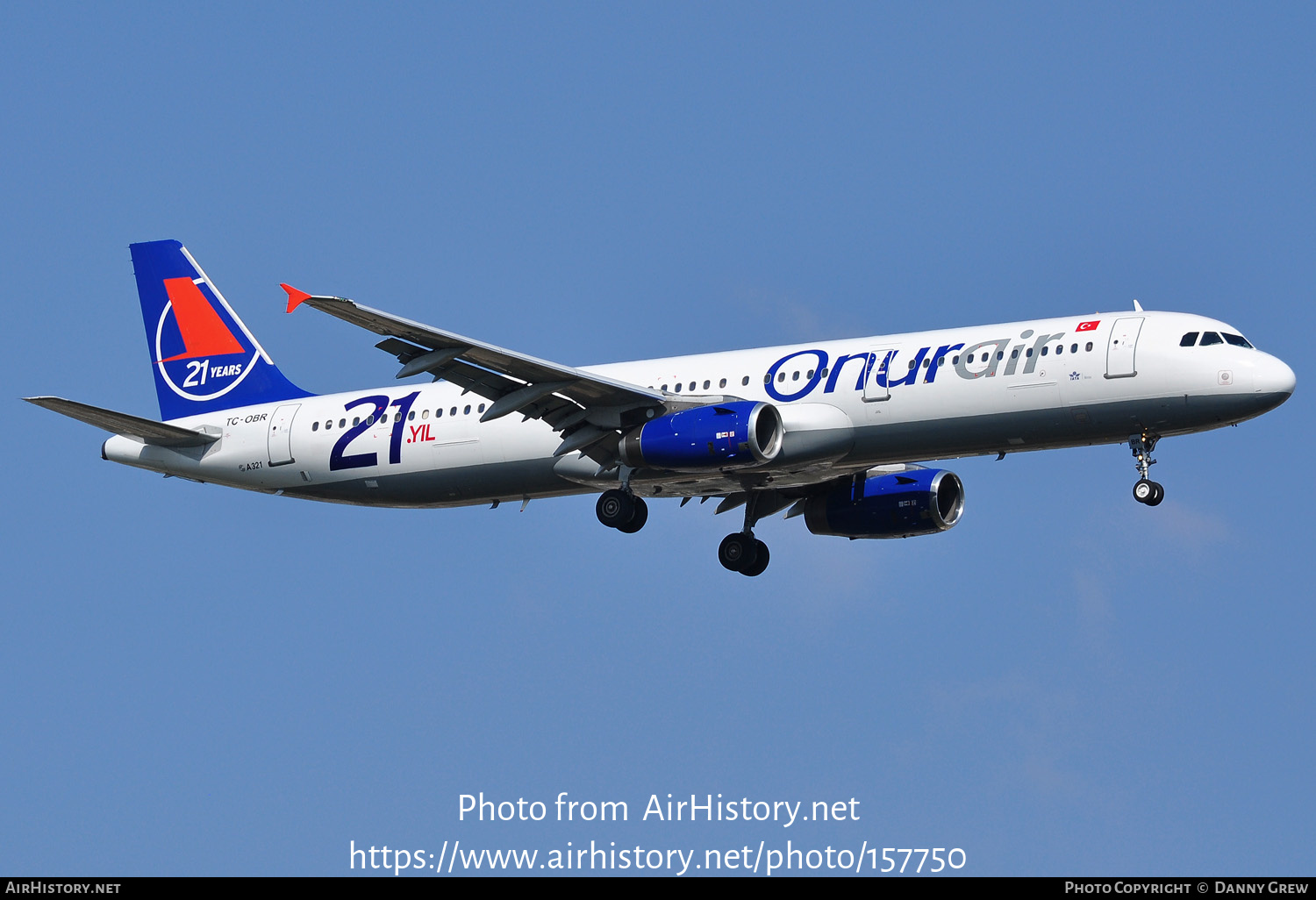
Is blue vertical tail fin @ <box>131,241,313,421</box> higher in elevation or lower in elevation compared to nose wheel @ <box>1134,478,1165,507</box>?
higher

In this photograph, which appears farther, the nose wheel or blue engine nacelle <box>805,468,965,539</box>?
blue engine nacelle <box>805,468,965,539</box>

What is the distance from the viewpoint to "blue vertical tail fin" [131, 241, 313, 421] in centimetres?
4738

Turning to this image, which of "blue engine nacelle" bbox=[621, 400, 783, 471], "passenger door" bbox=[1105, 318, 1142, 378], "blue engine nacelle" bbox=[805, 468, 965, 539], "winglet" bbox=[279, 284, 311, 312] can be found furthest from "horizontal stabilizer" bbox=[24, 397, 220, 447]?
"passenger door" bbox=[1105, 318, 1142, 378]

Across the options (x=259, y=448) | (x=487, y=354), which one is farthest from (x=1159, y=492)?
(x=259, y=448)

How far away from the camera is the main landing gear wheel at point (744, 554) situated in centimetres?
4519

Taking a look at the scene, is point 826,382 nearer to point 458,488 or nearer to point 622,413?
point 622,413

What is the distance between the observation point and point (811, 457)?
38594 millimetres

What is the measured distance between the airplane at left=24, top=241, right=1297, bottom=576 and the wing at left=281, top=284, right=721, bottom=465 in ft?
0.18

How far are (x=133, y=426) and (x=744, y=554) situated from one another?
15898 millimetres

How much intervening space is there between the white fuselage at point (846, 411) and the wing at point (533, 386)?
93cm

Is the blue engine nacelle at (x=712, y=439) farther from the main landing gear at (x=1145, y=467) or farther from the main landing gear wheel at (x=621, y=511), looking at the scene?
the main landing gear at (x=1145, y=467)

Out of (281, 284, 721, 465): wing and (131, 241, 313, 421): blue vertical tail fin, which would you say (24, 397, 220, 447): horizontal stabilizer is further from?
(281, 284, 721, 465): wing

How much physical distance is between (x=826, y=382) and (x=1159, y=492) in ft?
24.8

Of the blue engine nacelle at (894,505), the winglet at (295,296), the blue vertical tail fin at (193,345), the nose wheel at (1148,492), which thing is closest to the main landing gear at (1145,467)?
the nose wheel at (1148,492)
